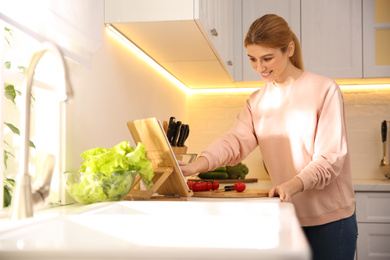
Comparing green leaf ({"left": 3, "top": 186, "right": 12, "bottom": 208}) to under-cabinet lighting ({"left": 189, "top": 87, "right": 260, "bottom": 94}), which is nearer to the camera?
green leaf ({"left": 3, "top": 186, "right": 12, "bottom": 208})

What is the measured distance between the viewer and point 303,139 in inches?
71.2

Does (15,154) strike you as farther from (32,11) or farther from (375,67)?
(375,67)

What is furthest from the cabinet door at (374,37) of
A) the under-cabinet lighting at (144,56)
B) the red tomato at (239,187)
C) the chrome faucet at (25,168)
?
the chrome faucet at (25,168)

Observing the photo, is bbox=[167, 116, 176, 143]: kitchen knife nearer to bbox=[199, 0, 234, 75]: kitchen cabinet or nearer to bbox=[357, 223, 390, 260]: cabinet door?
bbox=[199, 0, 234, 75]: kitchen cabinet

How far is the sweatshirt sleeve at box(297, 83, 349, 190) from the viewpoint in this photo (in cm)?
163

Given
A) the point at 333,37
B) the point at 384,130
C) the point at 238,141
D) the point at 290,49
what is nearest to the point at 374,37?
the point at 333,37

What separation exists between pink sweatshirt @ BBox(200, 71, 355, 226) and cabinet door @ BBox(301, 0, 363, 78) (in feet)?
4.59

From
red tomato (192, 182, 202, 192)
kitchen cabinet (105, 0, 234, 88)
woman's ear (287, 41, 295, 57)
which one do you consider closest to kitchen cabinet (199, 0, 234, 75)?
kitchen cabinet (105, 0, 234, 88)

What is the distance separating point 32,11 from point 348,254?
1288 millimetres

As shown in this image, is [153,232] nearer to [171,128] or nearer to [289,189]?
[289,189]

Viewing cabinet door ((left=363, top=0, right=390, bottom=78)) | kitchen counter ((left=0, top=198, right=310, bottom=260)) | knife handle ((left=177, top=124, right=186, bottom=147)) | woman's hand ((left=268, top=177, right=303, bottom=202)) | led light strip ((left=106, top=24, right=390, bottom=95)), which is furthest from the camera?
cabinet door ((left=363, top=0, right=390, bottom=78))

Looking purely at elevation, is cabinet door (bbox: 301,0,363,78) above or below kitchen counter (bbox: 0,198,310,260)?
above

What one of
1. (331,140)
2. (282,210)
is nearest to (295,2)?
(331,140)

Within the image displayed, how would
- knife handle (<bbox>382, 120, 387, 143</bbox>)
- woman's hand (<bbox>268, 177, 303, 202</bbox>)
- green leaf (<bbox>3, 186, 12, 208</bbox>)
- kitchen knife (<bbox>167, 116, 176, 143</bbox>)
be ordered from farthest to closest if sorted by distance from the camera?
knife handle (<bbox>382, 120, 387, 143</bbox>)
kitchen knife (<bbox>167, 116, 176, 143</bbox>)
woman's hand (<bbox>268, 177, 303, 202</bbox>)
green leaf (<bbox>3, 186, 12, 208</bbox>)
